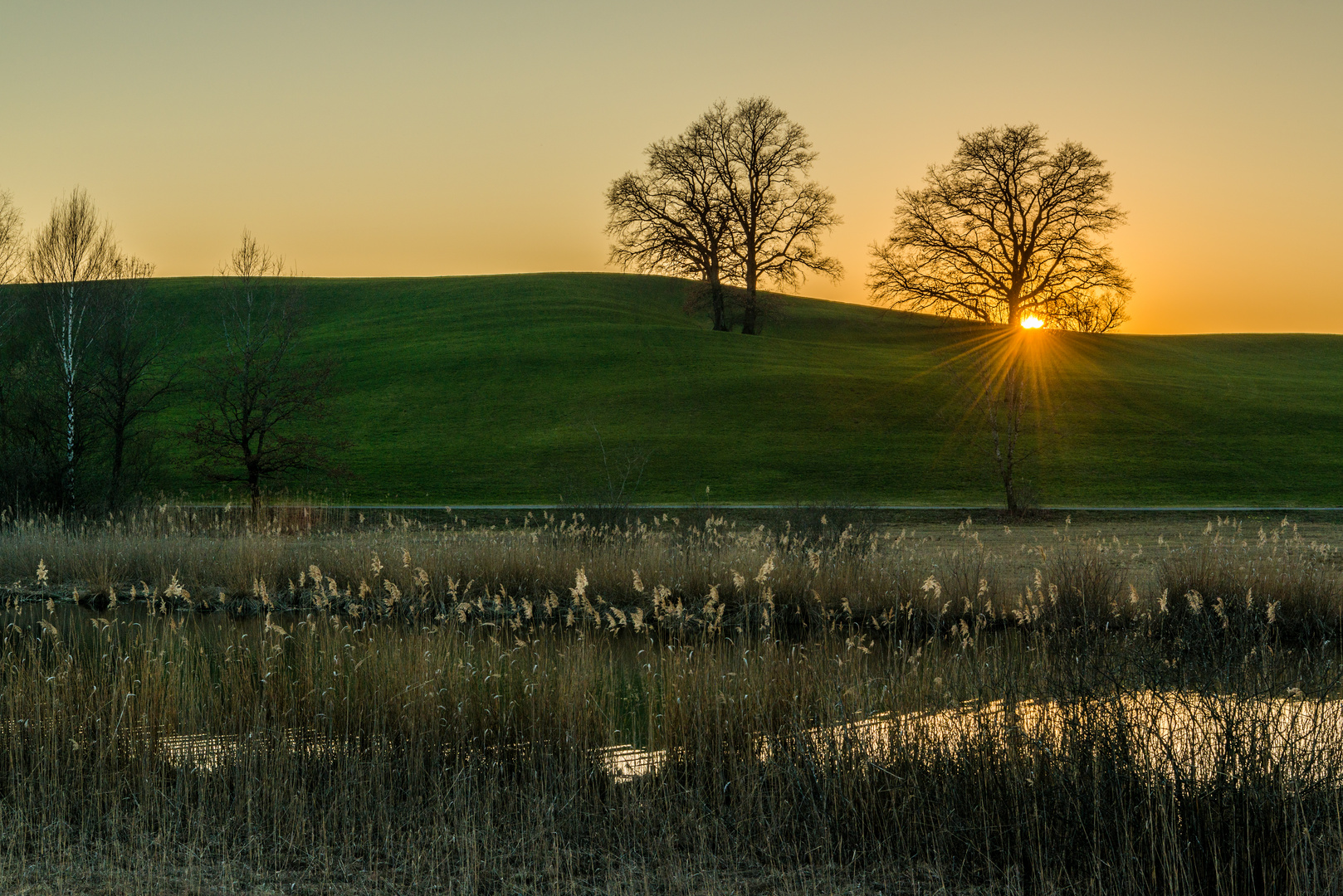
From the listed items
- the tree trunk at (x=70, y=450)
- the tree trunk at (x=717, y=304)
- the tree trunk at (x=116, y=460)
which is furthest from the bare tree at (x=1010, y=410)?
the tree trunk at (x=70, y=450)

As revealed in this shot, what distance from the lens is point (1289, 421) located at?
45.5 metres

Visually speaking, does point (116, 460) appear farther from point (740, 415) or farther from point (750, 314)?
point (750, 314)

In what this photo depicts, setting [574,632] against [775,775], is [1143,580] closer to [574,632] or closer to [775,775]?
[574,632]

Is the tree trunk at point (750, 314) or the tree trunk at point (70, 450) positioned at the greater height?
the tree trunk at point (750, 314)

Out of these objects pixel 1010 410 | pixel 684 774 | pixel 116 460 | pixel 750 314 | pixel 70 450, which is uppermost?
pixel 750 314

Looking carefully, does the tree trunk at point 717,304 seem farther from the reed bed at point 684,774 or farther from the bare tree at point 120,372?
the reed bed at point 684,774

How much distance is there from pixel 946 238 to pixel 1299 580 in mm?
38402

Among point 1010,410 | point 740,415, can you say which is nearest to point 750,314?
point 740,415

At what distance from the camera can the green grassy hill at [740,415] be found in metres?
34.1

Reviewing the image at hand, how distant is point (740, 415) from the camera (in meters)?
44.4

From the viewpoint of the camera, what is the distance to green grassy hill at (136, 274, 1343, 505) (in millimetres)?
34094

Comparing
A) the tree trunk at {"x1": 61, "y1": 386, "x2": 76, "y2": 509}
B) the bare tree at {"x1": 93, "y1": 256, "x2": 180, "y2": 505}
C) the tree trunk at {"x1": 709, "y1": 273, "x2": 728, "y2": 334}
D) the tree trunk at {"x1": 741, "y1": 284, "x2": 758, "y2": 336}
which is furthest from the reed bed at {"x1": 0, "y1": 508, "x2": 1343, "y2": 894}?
the tree trunk at {"x1": 709, "y1": 273, "x2": 728, "y2": 334}

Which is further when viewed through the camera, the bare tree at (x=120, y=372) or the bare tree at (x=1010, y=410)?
the bare tree at (x=1010, y=410)

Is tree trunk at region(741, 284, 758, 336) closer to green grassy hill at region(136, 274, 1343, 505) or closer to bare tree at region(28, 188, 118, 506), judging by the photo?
green grassy hill at region(136, 274, 1343, 505)
